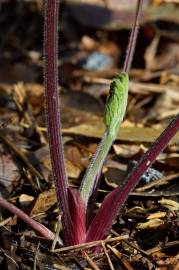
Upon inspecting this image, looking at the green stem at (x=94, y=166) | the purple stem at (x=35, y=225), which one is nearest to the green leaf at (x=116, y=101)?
the green stem at (x=94, y=166)

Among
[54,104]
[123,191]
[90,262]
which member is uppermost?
[54,104]

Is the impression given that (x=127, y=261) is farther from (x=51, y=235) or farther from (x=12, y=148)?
(x=12, y=148)

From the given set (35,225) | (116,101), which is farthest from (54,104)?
(35,225)

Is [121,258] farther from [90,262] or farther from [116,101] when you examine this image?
[116,101]

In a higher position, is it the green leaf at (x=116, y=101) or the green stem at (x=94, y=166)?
the green leaf at (x=116, y=101)

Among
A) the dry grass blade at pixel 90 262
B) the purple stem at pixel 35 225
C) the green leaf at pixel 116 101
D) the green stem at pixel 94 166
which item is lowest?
the dry grass blade at pixel 90 262

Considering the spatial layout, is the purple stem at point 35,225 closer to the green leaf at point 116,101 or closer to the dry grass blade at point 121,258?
the dry grass blade at point 121,258
